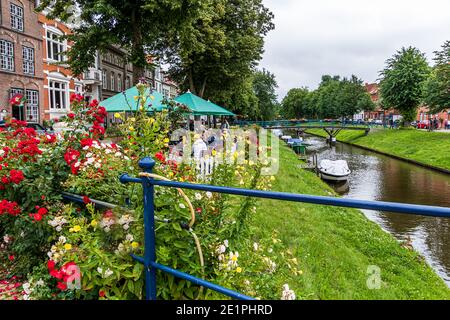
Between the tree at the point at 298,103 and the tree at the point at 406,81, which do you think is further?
the tree at the point at 298,103

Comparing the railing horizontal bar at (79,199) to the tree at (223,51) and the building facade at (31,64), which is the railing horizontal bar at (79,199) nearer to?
the building facade at (31,64)

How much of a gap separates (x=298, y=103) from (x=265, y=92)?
33288 millimetres

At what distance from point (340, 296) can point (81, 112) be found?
5.02m

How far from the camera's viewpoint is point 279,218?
9.81 m

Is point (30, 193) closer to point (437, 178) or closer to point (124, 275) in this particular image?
point (124, 275)

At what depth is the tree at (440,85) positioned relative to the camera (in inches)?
1427

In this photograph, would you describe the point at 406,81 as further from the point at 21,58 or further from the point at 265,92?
the point at 21,58

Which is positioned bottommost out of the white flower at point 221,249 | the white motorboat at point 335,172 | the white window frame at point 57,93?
the white motorboat at point 335,172

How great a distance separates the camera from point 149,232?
2.62 m

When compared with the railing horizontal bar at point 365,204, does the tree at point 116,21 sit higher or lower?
higher

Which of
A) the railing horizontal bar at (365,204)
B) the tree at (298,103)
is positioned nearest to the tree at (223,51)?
the railing horizontal bar at (365,204)

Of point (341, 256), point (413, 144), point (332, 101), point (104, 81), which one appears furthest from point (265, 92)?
point (341, 256)

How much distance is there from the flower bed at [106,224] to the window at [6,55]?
2471 cm

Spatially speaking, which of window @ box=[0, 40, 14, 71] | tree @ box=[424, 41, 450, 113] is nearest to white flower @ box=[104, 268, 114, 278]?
window @ box=[0, 40, 14, 71]
